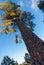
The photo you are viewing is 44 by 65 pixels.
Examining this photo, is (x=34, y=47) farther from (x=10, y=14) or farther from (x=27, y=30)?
(x=10, y=14)

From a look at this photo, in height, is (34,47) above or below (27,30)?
below

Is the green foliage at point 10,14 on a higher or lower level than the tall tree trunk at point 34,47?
higher

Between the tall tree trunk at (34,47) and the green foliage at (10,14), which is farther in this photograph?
the green foliage at (10,14)

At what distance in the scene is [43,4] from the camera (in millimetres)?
16578

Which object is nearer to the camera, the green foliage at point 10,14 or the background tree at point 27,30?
the background tree at point 27,30

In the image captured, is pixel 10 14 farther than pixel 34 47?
Yes

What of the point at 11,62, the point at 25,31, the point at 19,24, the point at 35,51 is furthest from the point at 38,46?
the point at 11,62

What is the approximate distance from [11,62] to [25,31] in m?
31.3

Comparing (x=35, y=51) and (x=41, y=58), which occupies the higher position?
(x=35, y=51)

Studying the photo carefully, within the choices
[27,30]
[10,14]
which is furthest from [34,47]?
[10,14]

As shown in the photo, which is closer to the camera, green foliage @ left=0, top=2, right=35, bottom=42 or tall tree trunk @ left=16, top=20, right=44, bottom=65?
tall tree trunk @ left=16, top=20, right=44, bottom=65

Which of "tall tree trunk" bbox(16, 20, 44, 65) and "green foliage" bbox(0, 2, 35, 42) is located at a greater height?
"green foliage" bbox(0, 2, 35, 42)

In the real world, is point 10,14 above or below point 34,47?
above

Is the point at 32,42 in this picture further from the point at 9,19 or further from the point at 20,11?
the point at 20,11
